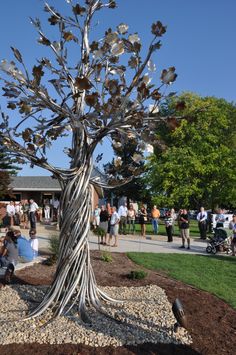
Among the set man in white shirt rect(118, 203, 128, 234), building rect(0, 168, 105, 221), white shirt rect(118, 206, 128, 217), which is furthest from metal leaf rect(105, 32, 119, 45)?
building rect(0, 168, 105, 221)

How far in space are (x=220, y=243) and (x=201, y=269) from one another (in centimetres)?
400

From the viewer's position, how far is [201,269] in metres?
11.2

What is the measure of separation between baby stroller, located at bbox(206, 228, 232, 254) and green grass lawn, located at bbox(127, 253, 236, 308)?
1.06 meters

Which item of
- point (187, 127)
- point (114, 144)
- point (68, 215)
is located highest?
point (187, 127)

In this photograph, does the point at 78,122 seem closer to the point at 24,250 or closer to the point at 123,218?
the point at 24,250

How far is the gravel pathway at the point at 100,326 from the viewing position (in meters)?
5.15

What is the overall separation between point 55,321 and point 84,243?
42.8 inches

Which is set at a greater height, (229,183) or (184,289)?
(229,183)

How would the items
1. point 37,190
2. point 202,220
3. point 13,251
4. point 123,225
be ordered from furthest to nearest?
point 37,190 → point 123,225 → point 202,220 → point 13,251

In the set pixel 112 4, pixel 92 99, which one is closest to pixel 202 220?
pixel 112 4

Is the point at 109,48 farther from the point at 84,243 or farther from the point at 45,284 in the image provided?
the point at 45,284

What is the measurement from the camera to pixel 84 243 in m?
5.96

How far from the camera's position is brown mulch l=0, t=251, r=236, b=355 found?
4855 mm

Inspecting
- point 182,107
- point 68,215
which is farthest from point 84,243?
point 182,107
